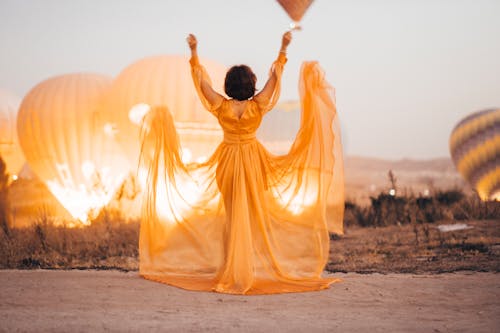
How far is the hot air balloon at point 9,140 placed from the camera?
22980mm

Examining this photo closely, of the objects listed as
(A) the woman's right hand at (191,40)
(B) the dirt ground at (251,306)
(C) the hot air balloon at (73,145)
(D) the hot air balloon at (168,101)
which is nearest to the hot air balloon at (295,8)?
(A) the woman's right hand at (191,40)

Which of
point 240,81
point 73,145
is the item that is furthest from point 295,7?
point 73,145

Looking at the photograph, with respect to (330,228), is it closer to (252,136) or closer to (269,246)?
(269,246)

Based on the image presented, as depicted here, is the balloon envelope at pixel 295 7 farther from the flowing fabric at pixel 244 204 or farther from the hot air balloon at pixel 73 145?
the hot air balloon at pixel 73 145

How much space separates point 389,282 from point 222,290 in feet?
5.71

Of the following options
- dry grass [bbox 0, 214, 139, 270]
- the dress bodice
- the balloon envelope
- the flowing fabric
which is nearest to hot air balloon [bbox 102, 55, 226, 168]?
dry grass [bbox 0, 214, 139, 270]

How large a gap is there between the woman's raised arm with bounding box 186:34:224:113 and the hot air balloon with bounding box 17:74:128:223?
450 inches

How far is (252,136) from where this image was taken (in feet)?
21.2

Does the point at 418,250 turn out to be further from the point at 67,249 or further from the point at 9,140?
the point at 9,140

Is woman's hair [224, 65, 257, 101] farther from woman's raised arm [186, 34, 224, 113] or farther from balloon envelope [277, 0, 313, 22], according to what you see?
balloon envelope [277, 0, 313, 22]

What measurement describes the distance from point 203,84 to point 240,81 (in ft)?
1.31

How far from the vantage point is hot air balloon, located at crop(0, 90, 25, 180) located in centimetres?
2298

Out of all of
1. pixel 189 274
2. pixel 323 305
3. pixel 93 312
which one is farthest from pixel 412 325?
pixel 189 274

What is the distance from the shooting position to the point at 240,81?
6219 mm
